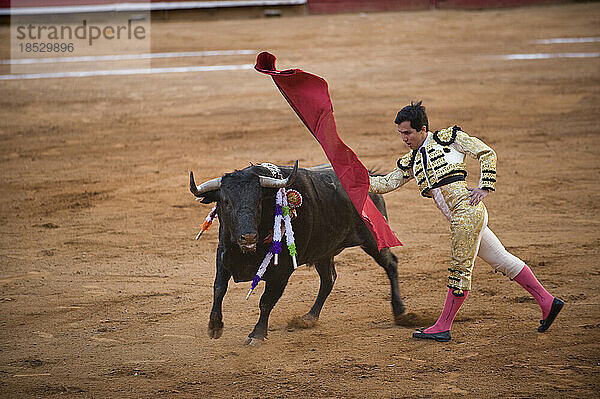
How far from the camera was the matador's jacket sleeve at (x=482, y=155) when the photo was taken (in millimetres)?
4148

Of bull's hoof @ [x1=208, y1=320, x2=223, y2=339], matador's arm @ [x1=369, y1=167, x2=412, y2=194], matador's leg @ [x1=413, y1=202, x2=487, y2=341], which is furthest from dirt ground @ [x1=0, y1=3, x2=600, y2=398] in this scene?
matador's arm @ [x1=369, y1=167, x2=412, y2=194]

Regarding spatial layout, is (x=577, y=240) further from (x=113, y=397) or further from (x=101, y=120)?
(x=101, y=120)

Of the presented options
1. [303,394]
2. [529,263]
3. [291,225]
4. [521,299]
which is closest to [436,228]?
[529,263]

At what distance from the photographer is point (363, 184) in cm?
461

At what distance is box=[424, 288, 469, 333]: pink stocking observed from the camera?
4441 millimetres

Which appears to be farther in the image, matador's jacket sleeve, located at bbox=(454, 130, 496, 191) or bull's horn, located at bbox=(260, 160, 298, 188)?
bull's horn, located at bbox=(260, 160, 298, 188)

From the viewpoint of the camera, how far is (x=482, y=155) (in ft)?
13.8

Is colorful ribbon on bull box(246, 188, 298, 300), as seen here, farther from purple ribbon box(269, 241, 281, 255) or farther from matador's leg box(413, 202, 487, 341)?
matador's leg box(413, 202, 487, 341)

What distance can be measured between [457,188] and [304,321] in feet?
4.67

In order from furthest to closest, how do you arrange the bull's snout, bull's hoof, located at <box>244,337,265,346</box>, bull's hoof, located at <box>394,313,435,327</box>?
1. bull's hoof, located at <box>394,313,435,327</box>
2. bull's hoof, located at <box>244,337,265,346</box>
3. the bull's snout

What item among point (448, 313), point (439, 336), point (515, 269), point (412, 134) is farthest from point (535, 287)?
point (412, 134)

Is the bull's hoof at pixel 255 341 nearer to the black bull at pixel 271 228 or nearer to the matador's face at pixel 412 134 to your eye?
the black bull at pixel 271 228

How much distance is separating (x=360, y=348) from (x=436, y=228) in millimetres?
2667
